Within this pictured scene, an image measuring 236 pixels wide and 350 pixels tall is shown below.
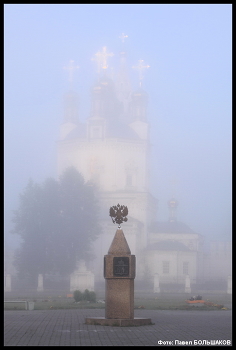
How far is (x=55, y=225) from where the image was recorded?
205ft

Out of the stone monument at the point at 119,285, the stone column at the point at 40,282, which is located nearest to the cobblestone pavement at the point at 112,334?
the stone monument at the point at 119,285

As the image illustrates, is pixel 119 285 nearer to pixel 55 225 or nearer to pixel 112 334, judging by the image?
pixel 112 334

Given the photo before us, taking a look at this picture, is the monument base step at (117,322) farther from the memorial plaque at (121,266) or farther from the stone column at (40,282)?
the stone column at (40,282)

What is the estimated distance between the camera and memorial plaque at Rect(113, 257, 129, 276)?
16.8 meters

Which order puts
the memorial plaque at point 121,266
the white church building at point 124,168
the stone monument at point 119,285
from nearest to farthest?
the stone monument at point 119,285
the memorial plaque at point 121,266
the white church building at point 124,168

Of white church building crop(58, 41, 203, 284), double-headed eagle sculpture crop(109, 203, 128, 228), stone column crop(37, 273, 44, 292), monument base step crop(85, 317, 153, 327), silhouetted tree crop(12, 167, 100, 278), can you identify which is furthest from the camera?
white church building crop(58, 41, 203, 284)

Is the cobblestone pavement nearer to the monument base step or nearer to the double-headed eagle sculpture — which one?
the monument base step

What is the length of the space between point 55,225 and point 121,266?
152 feet

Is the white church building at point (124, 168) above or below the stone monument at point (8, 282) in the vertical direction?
above

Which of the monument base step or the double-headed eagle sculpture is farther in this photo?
the double-headed eagle sculpture

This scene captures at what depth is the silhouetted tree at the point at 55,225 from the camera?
190ft

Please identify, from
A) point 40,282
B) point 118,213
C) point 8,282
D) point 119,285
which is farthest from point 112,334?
point 8,282

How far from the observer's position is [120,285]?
55.2ft

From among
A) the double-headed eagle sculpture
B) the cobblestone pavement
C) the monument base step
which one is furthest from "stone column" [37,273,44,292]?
the monument base step
